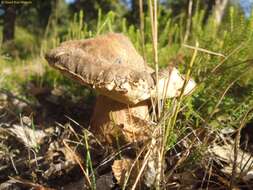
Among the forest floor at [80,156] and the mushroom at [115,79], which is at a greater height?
the mushroom at [115,79]

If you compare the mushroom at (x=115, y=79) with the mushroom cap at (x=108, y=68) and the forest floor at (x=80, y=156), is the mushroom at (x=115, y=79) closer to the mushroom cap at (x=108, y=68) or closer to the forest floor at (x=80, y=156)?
the mushroom cap at (x=108, y=68)

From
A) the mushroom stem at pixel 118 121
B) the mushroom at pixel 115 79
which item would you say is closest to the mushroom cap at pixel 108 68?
the mushroom at pixel 115 79

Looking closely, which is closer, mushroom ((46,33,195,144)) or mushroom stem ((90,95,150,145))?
mushroom ((46,33,195,144))

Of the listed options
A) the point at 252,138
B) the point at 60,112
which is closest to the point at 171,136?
the point at 252,138

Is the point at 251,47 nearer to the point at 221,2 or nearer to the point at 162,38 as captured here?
the point at 162,38

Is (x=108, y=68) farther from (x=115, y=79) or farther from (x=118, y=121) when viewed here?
(x=118, y=121)

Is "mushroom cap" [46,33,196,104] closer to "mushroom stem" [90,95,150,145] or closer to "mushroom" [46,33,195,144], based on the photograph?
"mushroom" [46,33,195,144]

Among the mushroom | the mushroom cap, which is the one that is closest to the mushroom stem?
the mushroom

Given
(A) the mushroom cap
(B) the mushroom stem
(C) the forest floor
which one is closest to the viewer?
(C) the forest floor
